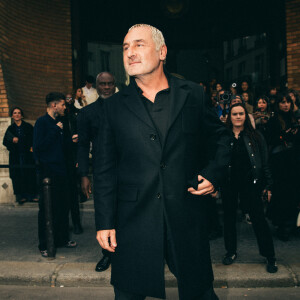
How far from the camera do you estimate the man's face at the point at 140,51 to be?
224cm

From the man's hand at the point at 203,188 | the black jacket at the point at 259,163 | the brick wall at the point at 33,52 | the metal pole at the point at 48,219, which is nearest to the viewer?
the man's hand at the point at 203,188

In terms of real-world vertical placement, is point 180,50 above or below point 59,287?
above

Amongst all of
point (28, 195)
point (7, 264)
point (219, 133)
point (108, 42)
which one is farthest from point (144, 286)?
point (108, 42)

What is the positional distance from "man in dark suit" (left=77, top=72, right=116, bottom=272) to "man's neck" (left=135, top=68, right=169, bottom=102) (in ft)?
6.41

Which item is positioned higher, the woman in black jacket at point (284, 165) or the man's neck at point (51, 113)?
the man's neck at point (51, 113)

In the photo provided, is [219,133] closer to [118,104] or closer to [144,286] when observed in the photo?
[118,104]

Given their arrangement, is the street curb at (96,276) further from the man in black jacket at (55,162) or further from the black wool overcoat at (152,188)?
the black wool overcoat at (152,188)

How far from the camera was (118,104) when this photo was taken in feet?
7.66

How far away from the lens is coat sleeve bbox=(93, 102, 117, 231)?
2260 mm

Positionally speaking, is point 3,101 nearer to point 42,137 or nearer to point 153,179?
→ point 42,137

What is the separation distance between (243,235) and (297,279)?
166 cm

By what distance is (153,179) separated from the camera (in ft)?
7.25

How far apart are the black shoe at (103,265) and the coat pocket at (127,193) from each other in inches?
87.6

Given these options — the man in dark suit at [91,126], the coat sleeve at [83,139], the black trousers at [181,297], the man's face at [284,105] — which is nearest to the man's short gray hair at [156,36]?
the black trousers at [181,297]
